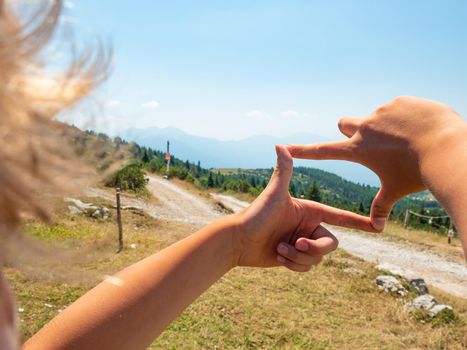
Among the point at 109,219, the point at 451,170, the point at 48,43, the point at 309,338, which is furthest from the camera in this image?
the point at 109,219

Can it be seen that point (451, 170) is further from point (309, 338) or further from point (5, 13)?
point (309, 338)

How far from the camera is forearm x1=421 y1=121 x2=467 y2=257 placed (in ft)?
3.51

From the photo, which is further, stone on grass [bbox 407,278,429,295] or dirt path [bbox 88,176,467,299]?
dirt path [bbox 88,176,467,299]

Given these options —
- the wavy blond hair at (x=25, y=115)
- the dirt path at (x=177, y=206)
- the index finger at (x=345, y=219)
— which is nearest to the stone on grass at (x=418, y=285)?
the index finger at (x=345, y=219)

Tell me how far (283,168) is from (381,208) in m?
0.42

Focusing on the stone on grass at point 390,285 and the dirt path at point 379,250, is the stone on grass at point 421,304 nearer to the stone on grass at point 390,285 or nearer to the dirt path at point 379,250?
the stone on grass at point 390,285

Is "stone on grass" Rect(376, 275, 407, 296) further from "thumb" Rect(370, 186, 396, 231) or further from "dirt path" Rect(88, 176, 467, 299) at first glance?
"thumb" Rect(370, 186, 396, 231)

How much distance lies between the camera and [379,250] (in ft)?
41.8

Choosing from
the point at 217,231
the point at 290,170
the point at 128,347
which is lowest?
the point at 128,347

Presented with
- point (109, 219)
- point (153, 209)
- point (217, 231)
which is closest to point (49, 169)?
point (217, 231)

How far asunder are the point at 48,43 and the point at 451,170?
1040 millimetres

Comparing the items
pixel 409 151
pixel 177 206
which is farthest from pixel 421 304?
pixel 177 206

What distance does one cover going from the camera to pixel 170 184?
23906mm

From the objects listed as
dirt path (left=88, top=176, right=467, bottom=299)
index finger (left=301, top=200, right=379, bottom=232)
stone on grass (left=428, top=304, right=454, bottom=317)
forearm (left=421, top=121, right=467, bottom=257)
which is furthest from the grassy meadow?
forearm (left=421, top=121, right=467, bottom=257)
